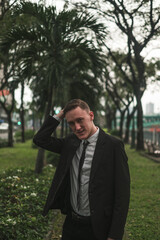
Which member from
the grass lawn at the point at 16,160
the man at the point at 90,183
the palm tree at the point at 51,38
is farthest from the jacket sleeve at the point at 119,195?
the grass lawn at the point at 16,160

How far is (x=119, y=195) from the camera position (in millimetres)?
2279

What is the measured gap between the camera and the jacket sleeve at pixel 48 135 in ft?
9.02

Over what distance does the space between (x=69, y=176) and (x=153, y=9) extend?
16220 millimetres

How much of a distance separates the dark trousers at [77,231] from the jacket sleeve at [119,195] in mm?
237

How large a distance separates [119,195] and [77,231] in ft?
1.74

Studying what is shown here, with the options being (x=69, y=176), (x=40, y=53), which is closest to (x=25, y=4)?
(x=40, y=53)

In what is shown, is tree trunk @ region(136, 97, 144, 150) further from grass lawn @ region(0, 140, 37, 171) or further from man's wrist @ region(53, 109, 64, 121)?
man's wrist @ region(53, 109, 64, 121)

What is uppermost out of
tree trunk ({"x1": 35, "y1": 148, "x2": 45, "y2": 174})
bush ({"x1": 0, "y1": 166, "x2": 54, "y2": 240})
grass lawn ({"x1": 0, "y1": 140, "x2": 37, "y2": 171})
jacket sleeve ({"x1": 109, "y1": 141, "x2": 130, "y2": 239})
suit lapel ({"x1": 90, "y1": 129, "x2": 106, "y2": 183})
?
suit lapel ({"x1": 90, "y1": 129, "x2": 106, "y2": 183})

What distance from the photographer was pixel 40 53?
8.51 meters

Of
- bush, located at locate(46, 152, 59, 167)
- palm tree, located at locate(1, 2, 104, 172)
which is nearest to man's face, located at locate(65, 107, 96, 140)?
palm tree, located at locate(1, 2, 104, 172)

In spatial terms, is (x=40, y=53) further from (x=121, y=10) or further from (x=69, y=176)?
(x=121, y=10)

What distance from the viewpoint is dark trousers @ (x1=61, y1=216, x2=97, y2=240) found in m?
2.40

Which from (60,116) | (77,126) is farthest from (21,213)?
(77,126)

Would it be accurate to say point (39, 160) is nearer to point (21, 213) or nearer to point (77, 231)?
point (21, 213)
